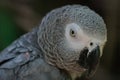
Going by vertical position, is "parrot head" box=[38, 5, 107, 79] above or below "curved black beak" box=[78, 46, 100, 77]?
above

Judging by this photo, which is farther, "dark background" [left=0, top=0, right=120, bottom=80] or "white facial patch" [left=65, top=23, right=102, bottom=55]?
"dark background" [left=0, top=0, right=120, bottom=80]

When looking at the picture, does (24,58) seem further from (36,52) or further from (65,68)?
(65,68)

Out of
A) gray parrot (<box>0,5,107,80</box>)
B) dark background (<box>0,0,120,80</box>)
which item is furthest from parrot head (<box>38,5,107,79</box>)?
dark background (<box>0,0,120,80</box>)

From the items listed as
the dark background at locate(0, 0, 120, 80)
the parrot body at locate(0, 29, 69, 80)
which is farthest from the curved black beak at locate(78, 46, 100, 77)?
the dark background at locate(0, 0, 120, 80)

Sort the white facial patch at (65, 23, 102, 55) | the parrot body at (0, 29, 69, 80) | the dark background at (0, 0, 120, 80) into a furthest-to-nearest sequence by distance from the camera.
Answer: the dark background at (0, 0, 120, 80) < the parrot body at (0, 29, 69, 80) < the white facial patch at (65, 23, 102, 55)

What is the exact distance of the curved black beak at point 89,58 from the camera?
1.34 metres

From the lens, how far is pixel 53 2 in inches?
102

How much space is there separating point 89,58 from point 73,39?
107 mm

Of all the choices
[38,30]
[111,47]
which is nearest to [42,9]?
[111,47]

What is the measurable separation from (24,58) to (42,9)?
44.0 inches

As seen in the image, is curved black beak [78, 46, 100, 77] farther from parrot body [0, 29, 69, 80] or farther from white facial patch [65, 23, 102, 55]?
parrot body [0, 29, 69, 80]

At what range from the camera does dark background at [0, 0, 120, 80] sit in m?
2.26

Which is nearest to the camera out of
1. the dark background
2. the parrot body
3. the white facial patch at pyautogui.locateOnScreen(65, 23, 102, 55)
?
the white facial patch at pyautogui.locateOnScreen(65, 23, 102, 55)

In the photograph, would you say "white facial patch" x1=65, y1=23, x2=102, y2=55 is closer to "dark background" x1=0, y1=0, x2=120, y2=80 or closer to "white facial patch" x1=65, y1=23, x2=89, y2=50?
"white facial patch" x1=65, y1=23, x2=89, y2=50
